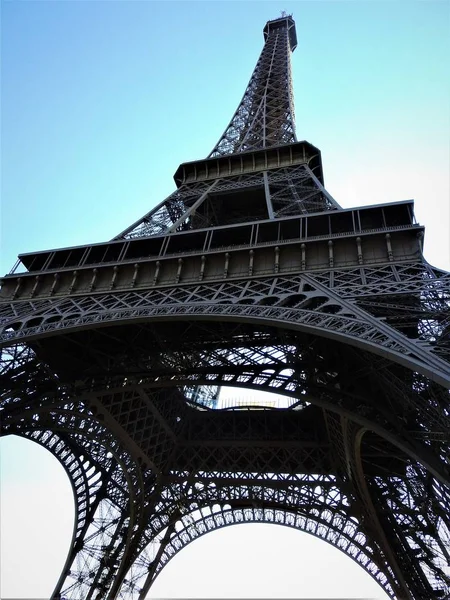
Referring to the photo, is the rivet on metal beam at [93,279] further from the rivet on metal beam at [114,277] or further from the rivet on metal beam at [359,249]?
the rivet on metal beam at [359,249]

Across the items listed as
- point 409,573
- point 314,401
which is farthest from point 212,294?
point 409,573

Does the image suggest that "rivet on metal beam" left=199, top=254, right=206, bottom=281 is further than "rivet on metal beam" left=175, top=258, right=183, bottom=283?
No

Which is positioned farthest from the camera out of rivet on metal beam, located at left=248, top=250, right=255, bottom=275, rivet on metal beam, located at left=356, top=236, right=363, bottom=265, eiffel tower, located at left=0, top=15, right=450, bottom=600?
rivet on metal beam, located at left=248, top=250, right=255, bottom=275

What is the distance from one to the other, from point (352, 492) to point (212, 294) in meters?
16.9

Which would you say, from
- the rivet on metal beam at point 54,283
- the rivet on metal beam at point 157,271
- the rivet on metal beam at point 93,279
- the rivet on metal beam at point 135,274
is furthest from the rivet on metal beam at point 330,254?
the rivet on metal beam at point 54,283

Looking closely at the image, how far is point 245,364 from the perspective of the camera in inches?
752

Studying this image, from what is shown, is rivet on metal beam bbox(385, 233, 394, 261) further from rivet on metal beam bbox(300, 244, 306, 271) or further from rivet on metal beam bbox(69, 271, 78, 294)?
rivet on metal beam bbox(69, 271, 78, 294)

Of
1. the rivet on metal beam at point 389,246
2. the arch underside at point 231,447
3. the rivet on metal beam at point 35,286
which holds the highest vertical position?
the rivet on metal beam at point 35,286

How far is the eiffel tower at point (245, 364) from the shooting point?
14695mm

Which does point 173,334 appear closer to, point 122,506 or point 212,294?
point 212,294

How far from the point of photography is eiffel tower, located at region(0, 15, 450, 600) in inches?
579

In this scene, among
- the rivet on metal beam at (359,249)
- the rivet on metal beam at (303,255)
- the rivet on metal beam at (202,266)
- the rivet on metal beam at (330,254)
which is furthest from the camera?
the rivet on metal beam at (202,266)

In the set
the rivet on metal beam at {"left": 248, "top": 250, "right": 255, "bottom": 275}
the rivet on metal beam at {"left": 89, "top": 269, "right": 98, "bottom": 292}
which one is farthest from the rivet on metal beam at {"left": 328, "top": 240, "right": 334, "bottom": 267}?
the rivet on metal beam at {"left": 89, "top": 269, "right": 98, "bottom": 292}

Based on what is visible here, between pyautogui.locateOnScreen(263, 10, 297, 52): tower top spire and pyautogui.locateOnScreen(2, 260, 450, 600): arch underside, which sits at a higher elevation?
pyautogui.locateOnScreen(263, 10, 297, 52): tower top spire
